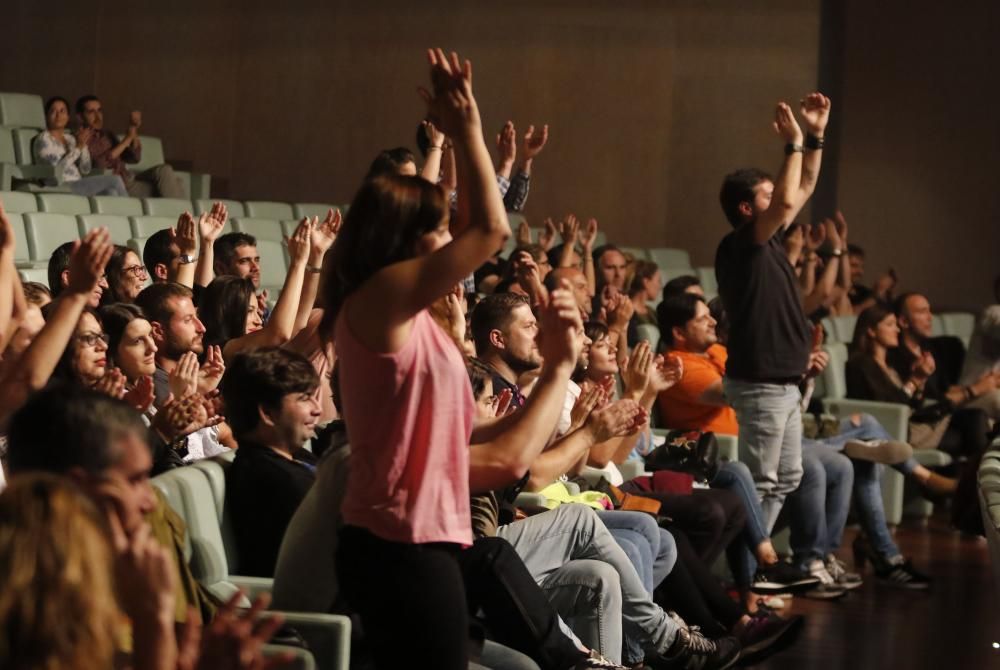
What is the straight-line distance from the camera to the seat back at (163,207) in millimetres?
7973

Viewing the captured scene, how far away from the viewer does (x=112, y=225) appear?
685cm

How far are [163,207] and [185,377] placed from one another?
491 centimetres

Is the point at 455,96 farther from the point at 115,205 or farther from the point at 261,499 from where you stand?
the point at 115,205

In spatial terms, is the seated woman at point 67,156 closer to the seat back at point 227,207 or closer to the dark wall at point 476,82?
the seat back at point 227,207

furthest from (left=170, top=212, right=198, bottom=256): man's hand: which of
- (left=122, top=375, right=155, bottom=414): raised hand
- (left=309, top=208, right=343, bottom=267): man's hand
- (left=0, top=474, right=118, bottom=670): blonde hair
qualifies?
(left=0, top=474, right=118, bottom=670): blonde hair

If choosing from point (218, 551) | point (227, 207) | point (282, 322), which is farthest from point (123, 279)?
point (227, 207)

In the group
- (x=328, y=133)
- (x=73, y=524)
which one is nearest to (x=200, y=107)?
(x=328, y=133)

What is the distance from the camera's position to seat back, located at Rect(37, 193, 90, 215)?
24.0 ft

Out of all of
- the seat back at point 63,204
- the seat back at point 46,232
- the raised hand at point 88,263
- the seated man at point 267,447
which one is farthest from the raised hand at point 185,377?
the seat back at point 63,204

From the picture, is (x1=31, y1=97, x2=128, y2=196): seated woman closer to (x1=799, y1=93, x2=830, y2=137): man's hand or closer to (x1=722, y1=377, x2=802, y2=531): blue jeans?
(x1=722, y1=377, x2=802, y2=531): blue jeans

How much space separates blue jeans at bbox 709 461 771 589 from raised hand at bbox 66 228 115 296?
276cm

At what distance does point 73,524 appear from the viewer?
4.48ft

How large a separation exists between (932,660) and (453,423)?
2767 millimetres

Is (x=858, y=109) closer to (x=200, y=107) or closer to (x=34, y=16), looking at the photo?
(x=200, y=107)
